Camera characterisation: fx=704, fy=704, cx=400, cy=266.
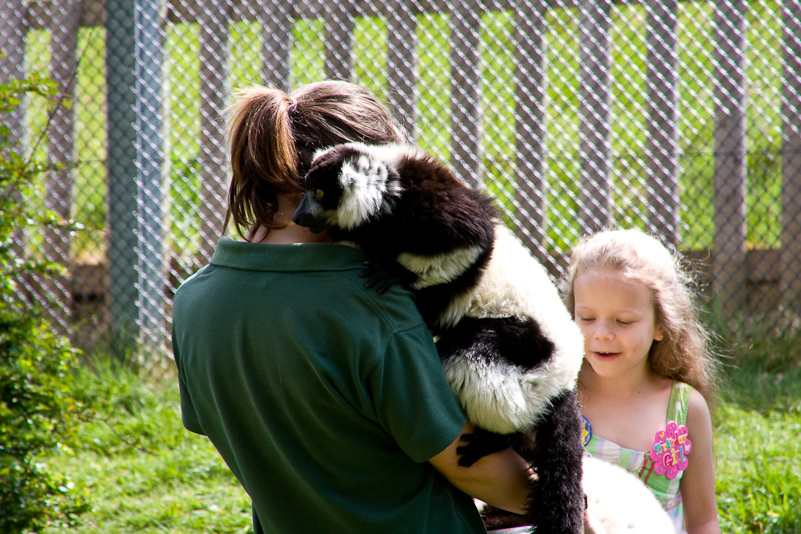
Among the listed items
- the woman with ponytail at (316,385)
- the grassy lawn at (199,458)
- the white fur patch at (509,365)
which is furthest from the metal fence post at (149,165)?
the white fur patch at (509,365)

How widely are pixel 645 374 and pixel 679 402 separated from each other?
172 mm

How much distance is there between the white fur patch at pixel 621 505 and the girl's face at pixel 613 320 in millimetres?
500

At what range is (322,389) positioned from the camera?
57.7 inches

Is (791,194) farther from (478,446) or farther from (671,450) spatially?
(478,446)

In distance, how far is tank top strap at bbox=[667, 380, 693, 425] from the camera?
98.8 inches

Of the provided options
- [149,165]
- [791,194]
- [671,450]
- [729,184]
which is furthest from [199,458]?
[791,194]

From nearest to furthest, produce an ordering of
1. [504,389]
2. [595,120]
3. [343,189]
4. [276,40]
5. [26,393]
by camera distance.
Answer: [504,389] → [343,189] → [26,393] → [595,120] → [276,40]

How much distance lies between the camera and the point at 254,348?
4.88 ft

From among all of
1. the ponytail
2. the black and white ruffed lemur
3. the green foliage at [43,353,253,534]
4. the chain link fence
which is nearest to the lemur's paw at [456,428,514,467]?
the black and white ruffed lemur

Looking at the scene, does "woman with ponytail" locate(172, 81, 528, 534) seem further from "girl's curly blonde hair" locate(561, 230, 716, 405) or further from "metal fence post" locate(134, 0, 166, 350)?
"metal fence post" locate(134, 0, 166, 350)

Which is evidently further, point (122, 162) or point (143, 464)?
point (122, 162)

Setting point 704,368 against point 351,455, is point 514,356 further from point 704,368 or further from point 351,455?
point 704,368

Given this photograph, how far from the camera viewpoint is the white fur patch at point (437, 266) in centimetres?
182

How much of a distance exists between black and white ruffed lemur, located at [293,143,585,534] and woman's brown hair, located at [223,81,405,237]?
46mm
